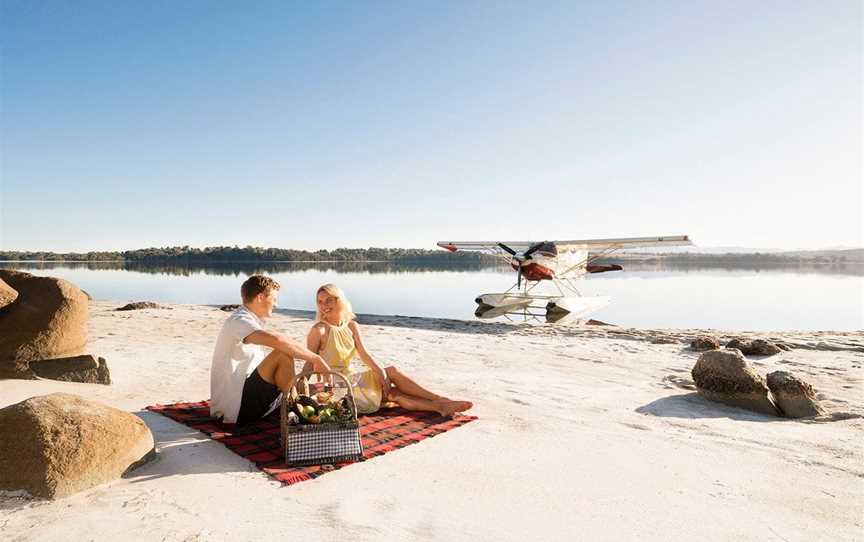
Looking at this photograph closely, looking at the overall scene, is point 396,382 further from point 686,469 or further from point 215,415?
point 686,469

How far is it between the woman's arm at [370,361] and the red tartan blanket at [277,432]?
9.5 inches

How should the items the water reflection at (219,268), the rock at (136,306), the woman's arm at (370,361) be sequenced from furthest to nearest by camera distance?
the water reflection at (219,268) < the rock at (136,306) < the woman's arm at (370,361)

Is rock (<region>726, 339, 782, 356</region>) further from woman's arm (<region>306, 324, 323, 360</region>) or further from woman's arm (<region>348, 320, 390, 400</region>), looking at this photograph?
woman's arm (<region>306, 324, 323, 360</region>)

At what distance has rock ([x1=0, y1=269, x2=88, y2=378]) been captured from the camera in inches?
189

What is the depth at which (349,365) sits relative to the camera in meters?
4.04

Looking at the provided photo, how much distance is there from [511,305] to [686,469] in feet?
48.4

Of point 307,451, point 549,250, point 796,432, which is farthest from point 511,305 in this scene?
point 307,451

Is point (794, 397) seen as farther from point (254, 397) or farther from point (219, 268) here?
point (219, 268)

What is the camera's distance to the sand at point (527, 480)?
7.65ft

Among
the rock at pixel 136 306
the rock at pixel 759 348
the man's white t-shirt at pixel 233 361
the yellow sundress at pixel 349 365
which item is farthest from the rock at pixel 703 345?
the rock at pixel 136 306

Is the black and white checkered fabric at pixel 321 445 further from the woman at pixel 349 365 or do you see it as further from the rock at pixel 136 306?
the rock at pixel 136 306

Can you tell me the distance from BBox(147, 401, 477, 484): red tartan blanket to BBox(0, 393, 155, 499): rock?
2.36 feet

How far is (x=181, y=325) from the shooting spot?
1020 cm

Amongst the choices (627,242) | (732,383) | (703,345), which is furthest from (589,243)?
(732,383)
